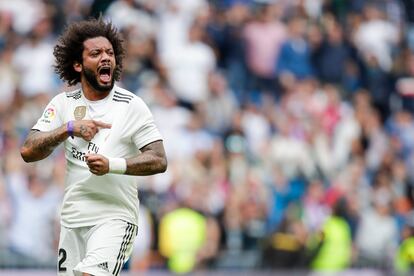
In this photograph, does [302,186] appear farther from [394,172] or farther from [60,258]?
[60,258]

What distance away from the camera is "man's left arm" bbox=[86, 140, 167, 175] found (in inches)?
327

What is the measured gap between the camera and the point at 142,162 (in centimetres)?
862

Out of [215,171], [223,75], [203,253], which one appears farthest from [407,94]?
[203,253]

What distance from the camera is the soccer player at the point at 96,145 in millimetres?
→ 8781

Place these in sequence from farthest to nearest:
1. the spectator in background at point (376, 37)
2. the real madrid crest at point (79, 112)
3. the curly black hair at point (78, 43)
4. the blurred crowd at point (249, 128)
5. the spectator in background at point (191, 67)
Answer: the spectator in background at point (376, 37), the spectator in background at point (191, 67), the blurred crowd at point (249, 128), the curly black hair at point (78, 43), the real madrid crest at point (79, 112)

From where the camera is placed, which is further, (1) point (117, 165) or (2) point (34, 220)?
(2) point (34, 220)

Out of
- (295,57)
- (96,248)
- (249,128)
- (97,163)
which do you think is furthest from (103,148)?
(295,57)

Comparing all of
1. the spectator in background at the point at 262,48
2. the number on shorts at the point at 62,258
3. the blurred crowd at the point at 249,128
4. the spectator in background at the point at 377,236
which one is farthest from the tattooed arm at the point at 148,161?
the spectator in background at the point at 262,48

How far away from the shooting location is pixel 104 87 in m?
8.95

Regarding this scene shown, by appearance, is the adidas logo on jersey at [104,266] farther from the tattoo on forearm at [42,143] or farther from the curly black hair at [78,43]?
the curly black hair at [78,43]

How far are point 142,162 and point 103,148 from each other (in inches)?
15.5

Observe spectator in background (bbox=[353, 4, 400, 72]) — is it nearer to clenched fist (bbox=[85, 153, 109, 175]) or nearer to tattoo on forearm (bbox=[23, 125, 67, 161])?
tattoo on forearm (bbox=[23, 125, 67, 161])

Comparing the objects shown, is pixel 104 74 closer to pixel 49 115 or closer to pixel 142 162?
pixel 49 115

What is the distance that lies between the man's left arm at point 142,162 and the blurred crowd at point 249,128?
6416mm
